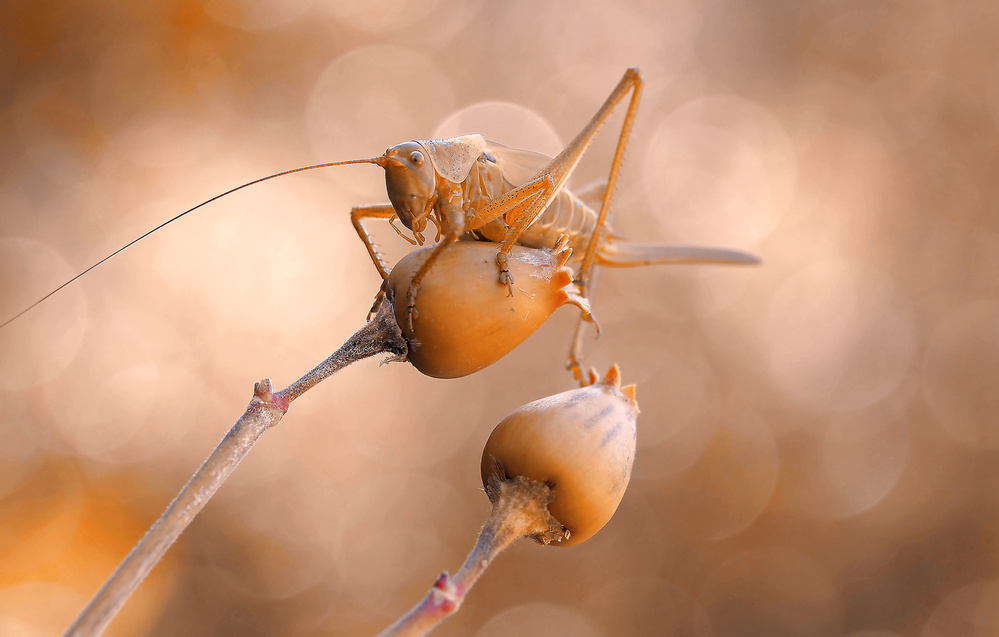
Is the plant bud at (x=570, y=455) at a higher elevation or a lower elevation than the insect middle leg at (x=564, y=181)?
lower

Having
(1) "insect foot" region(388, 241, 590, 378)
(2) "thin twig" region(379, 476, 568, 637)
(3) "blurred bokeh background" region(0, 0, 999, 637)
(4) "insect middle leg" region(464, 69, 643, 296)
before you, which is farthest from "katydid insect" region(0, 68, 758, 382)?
(3) "blurred bokeh background" region(0, 0, 999, 637)

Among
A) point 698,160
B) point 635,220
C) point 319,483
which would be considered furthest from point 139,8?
point 698,160

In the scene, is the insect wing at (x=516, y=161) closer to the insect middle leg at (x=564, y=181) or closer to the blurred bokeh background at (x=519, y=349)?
the insect middle leg at (x=564, y=181)

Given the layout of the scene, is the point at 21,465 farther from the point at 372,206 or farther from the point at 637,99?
the point at 637,99

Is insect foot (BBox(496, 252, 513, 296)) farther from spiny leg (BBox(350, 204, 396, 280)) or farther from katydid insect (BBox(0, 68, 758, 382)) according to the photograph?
spiny leg (BBox(350, 204, 396, 280))

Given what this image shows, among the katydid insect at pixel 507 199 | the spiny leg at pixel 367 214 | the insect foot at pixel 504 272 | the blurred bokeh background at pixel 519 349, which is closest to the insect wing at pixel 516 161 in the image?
the katydid insect at pixel 507 199
